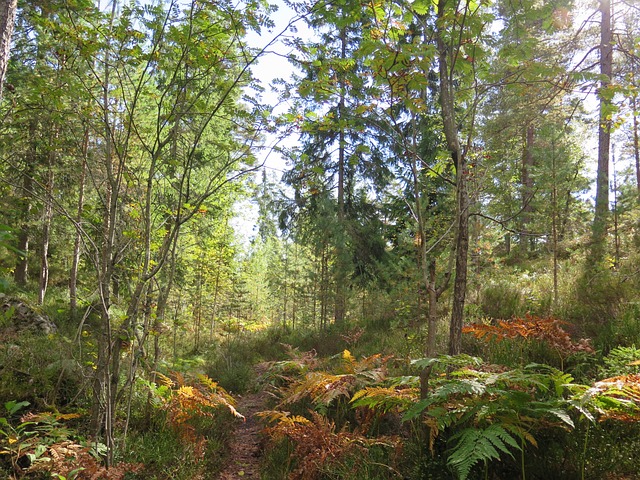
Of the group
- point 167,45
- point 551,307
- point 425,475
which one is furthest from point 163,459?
point 551,307

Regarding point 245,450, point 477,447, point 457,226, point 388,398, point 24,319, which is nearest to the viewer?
point 477,447

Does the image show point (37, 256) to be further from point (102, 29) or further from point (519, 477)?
point (519, 477)

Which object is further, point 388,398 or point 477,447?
point 388,398

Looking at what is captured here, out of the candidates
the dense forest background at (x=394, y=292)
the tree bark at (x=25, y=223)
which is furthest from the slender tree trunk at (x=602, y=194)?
the tree bark at (x=25, y=223)

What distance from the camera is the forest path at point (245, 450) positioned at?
165 inches

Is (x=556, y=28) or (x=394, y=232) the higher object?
(x=556, y=28)

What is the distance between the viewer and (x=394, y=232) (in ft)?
44.7

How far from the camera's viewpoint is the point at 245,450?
4.80 m

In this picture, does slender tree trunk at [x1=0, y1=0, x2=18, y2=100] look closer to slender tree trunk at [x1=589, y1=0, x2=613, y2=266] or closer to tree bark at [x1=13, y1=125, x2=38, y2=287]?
tree bark at [x1=13, y1=125, x2=38, y2=287]

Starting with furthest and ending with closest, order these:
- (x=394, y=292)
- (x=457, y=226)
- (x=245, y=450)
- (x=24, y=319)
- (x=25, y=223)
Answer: (x=25, y=223) → (x=394, y=292) → (x=24, y=319) → (x=245, y=450) → (x=457, y=226)

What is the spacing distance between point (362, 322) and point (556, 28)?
930 centimetres

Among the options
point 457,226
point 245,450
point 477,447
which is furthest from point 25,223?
point 477,447

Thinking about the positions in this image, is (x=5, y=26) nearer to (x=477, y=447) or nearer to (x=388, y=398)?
(x=388, y=398)

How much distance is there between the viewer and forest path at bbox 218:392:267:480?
4.19 meters
